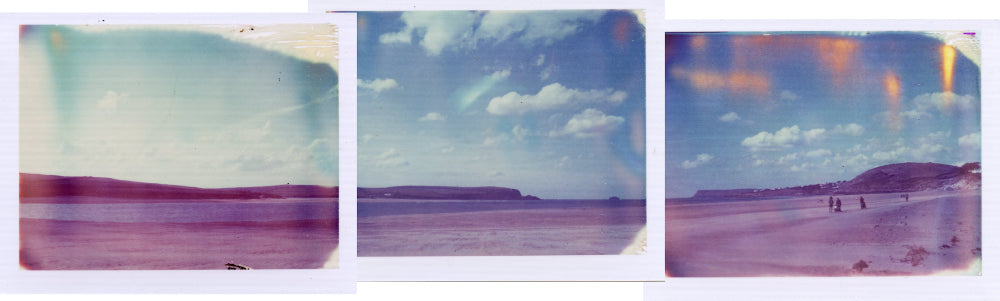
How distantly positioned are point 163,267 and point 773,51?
3.22m

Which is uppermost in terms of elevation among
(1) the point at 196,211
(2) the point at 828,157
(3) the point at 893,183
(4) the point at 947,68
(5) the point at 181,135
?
(4) the point at 947,68

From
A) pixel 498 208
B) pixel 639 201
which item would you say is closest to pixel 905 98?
pixel 639 201

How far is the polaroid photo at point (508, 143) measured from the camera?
12.5 feet

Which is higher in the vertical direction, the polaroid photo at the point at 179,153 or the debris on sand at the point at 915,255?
the polaroid photo at the point at 179,153

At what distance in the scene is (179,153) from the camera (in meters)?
3.69

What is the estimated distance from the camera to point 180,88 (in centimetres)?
369

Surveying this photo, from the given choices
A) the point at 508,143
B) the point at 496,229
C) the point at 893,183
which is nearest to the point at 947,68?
the point at 893,183

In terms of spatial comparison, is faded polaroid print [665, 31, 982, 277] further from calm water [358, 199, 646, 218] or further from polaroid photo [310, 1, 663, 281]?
calm water [358, 199, 646, 218]

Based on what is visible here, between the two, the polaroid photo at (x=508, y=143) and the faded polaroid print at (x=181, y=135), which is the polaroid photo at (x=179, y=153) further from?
the polaroid photo at (x=508, y=143)

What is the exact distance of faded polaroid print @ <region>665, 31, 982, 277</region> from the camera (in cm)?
383

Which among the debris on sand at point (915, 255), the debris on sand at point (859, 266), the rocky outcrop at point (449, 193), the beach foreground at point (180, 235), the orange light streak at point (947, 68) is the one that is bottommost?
the debris on sand at point (859, 266)

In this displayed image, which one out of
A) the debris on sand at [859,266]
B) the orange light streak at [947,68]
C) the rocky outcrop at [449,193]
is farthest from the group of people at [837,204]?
the rocky outcrop at [449,193]

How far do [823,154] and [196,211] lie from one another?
10.3 feet

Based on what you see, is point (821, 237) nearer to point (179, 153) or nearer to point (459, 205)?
point (459, 205)
